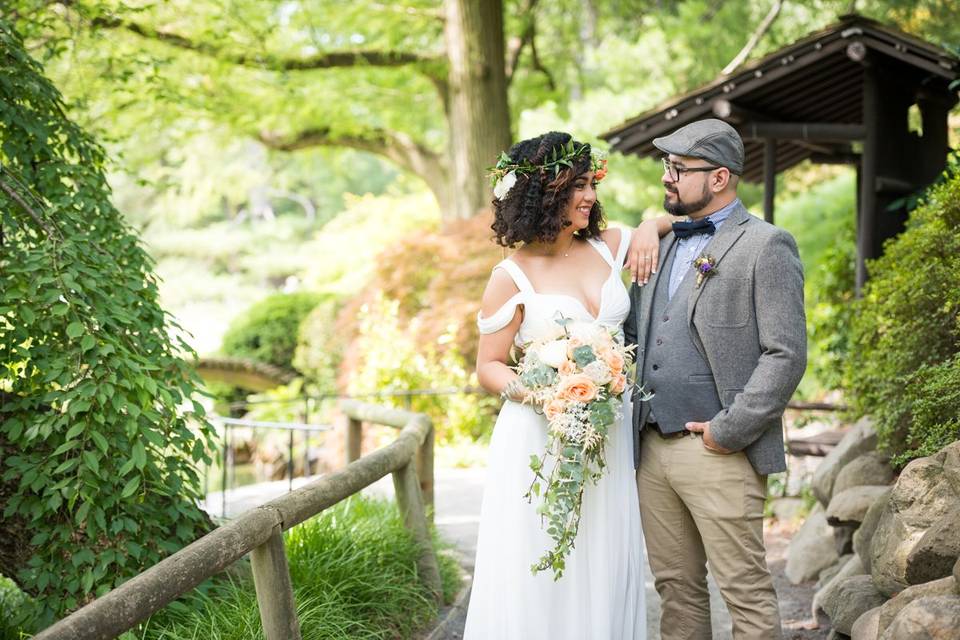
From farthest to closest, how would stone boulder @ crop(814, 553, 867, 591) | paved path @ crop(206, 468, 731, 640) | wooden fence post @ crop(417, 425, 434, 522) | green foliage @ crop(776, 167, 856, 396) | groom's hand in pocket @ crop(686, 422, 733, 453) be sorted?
green foliage @ crop(776, 167, 856, 396), wooden fence post @ crop(417, 425, 434, 522), stone boulder @ crop(814, 553, 867, 591), paved path @ crop(206, 468, 731, 640), groom's hand in pocket @ crop(686, 422, 733, 453)

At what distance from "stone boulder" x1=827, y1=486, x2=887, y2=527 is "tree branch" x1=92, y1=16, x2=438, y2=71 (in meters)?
8.35

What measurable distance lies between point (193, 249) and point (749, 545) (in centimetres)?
2792

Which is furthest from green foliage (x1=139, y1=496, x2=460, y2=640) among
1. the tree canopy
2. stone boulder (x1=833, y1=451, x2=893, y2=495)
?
the tree canopy

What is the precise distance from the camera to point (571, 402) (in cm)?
312

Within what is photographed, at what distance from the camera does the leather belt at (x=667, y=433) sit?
3.34 m

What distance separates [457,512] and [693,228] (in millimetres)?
4559

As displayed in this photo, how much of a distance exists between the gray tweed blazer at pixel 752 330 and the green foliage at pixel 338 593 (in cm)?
177

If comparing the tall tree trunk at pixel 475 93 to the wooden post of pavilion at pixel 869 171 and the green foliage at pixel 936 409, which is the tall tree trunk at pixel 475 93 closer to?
the wooden post of pavilion at pixel 869 171

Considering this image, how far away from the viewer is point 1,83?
4.17 m

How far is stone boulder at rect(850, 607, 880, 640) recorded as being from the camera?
10.8 ft

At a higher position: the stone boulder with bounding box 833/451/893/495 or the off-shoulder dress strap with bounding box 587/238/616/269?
the off-shoulder dress strap with bounding box 587/238/616/269

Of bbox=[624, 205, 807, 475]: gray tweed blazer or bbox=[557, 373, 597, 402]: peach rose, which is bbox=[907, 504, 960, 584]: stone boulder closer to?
bbox=[624, 205, 807, 475]: gray tweed blazer

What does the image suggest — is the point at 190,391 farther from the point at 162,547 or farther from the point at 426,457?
the point at 426,457

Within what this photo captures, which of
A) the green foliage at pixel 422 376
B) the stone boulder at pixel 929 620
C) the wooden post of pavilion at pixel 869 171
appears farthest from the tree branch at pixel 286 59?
the stone boulder at pixel 929 620
